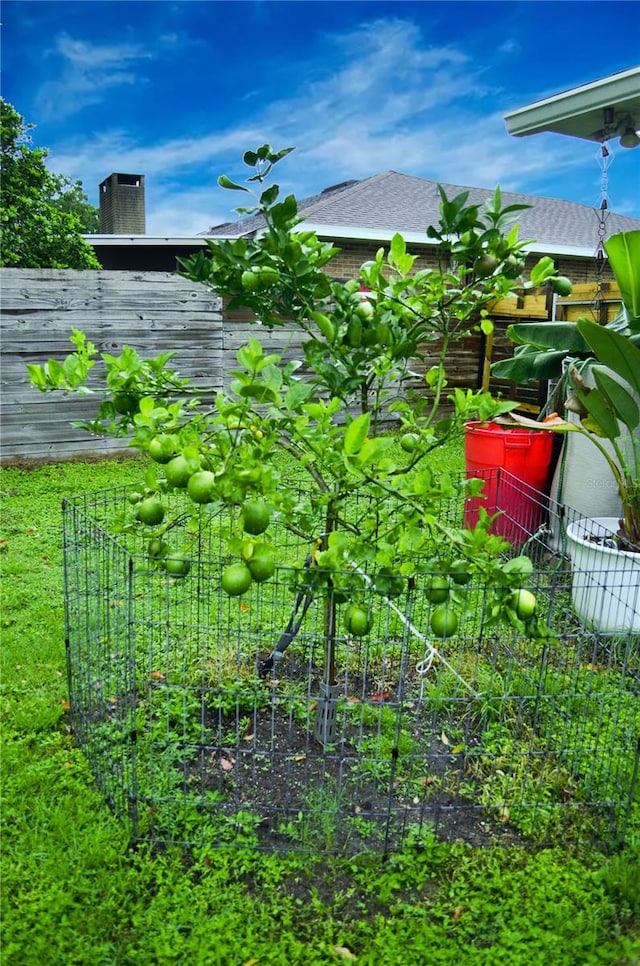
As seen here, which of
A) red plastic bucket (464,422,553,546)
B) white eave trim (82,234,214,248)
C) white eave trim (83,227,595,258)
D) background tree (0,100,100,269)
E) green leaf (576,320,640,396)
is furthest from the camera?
white eave trim (82,234,214,248)

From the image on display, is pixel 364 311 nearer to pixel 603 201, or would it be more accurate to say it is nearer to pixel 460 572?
pixel 460 572

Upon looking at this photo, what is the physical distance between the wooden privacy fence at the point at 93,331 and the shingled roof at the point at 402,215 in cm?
484

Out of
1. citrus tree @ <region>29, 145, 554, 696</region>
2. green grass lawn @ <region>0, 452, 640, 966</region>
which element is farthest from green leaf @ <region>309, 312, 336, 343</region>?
green grass lawn @ <region>0, 452, 640, 966</region>

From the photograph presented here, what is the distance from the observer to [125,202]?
1997 centimetres

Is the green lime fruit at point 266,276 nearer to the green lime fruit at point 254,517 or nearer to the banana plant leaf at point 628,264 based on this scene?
the green lime fruit at point 254,517

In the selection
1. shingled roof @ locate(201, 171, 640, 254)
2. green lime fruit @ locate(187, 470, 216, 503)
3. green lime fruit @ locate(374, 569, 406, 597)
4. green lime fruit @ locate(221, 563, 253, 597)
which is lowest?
green lime fruit @ locate(374, 569, 406, 597)

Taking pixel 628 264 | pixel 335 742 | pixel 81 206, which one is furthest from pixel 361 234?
pixel 81 206

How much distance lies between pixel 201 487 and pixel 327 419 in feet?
1.57

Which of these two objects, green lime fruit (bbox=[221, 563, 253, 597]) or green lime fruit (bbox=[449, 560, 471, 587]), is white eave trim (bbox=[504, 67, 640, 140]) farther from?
green lime fruit (bbox=[221, 563, 253, 597])

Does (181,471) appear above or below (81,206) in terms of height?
below

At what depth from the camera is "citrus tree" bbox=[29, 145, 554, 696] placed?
1.69 m

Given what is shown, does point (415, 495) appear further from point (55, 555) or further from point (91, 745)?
point (55, 555)

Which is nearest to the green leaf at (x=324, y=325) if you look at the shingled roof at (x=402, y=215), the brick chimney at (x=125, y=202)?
the shingled roof at (x=402, y=215)

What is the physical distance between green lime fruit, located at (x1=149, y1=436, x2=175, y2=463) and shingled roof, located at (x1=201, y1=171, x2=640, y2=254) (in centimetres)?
1032
